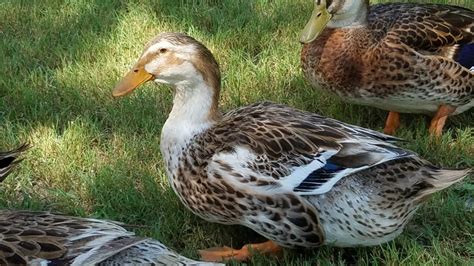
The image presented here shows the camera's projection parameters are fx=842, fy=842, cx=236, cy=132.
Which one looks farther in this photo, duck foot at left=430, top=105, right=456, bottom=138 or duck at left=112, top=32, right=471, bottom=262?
duck foot at left=430, top=105, right=456, bottom=138

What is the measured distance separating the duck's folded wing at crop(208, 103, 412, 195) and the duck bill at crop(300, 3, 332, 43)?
1.08m

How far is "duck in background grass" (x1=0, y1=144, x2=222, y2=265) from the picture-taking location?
9.43 ft

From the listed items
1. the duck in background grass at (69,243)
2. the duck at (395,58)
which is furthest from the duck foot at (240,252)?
the duck at (395,58)

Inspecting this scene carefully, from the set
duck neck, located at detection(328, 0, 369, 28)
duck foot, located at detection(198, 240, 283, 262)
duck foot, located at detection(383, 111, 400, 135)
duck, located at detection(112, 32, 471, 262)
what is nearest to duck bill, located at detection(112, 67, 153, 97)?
duck, located at detection(112, 32, 471, 262)

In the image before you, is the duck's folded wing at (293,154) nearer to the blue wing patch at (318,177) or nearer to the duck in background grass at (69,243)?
the blue wing patch at (318,177)

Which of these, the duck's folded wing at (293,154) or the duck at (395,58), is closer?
the duck's folded wing at (293,154)

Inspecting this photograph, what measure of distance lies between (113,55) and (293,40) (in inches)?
47.5

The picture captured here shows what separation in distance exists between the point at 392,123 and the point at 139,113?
1.45 m

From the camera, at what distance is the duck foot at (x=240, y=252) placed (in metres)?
3.69

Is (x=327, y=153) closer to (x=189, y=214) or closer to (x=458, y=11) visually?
(x=189, y=214)

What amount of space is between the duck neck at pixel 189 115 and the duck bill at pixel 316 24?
1013 mm

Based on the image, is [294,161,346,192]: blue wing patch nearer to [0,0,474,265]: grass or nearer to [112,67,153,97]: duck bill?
[0,0,474,265]: grass

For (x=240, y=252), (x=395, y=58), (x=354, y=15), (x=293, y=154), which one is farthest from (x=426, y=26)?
(x=240, y=252)

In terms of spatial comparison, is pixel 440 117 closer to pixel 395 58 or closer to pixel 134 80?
pixel 395 58
